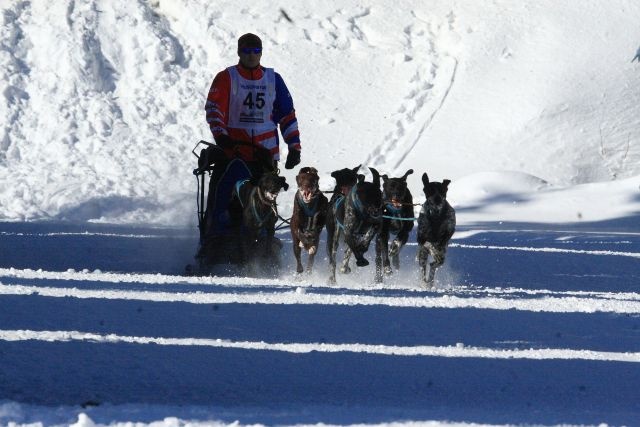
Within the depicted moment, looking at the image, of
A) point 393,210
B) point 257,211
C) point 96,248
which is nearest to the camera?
point 257,211

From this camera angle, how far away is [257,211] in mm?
12508

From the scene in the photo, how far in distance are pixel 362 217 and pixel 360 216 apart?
17mm

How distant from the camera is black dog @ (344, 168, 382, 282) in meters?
12.4

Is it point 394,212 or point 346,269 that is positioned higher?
point 394,212

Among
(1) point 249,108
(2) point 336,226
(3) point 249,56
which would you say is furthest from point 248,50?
(2) point 336,226

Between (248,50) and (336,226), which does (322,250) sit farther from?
(248,50)

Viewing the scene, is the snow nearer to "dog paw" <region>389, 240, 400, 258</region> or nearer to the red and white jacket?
"dog paw" <region>389, 240, 400, 258</region>

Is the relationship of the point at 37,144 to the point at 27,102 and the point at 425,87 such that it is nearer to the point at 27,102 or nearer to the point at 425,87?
the point at 27,102

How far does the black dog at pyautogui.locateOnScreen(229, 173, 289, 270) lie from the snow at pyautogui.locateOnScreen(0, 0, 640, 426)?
410 millimetres

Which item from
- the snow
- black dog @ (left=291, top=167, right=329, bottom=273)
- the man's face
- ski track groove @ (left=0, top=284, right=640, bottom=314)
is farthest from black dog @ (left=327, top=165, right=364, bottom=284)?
ski track groove @ (left=0, top=284, right=640, bottom=314)

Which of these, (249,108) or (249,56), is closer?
(249,56)

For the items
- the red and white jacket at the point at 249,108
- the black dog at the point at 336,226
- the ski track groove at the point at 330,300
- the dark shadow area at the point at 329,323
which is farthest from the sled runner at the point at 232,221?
the dark shadow area at the point at 329,323

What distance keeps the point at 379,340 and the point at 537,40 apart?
86.3 ft

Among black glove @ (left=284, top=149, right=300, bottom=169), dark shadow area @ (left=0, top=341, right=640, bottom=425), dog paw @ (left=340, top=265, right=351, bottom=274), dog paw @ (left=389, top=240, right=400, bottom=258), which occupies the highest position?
black glove @ (left=284, top=149, right=300, bottom=169)
